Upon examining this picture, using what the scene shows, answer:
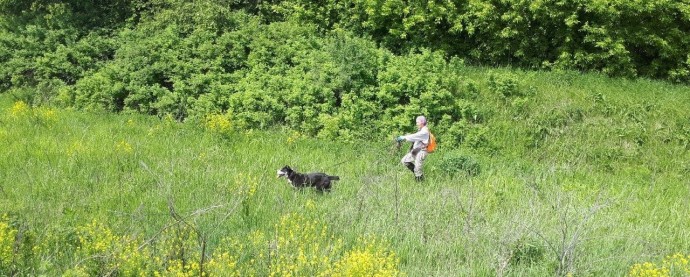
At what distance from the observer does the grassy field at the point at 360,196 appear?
6.52 m

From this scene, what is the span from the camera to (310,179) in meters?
8.98

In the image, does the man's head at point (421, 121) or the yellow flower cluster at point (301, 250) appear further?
the man's head at point (421, 121)

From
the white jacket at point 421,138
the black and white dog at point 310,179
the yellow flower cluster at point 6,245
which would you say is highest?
the yellow flower cluster at point 6,245

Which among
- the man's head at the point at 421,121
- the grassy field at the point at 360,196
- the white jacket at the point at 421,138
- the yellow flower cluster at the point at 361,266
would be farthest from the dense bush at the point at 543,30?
the yellow flower cluster at the point at 361,266

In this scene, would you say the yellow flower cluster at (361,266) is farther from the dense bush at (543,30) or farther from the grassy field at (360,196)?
the dense bush at (543,30)

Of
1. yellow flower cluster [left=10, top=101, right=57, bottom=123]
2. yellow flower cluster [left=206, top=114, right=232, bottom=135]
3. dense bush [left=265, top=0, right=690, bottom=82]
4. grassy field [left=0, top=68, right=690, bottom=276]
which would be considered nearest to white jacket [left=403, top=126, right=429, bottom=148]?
grassy field [left=0, top=68, right=690, bottom=276]

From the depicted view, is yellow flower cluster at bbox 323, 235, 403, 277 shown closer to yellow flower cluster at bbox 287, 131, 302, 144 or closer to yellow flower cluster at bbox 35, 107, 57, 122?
yellow flower cluster at bbox 287, 131, 302, 144

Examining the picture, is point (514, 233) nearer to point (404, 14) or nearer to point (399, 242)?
point (399, 242)

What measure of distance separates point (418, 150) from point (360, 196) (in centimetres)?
174

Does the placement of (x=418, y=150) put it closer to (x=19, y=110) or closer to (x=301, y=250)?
(x=301, y=250)

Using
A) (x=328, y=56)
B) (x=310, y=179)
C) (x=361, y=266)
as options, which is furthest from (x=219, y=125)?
(x=361, y=266)

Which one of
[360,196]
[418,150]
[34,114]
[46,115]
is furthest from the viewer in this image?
[34,114]

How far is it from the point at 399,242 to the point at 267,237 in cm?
151

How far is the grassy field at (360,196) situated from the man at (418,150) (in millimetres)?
218
